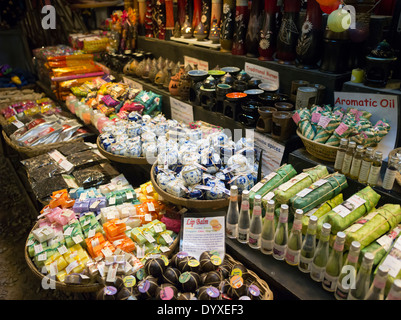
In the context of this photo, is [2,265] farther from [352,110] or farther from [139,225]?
[352,110]

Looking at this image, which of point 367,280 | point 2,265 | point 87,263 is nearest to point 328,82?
point 367,280

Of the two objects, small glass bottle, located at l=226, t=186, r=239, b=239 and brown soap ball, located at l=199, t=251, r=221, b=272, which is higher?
small glass bottle, located at l=226, t=186, r=239, b=239

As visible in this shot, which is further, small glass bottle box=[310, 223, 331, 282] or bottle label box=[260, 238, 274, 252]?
bottle label box=[260, 238, 274, 252]

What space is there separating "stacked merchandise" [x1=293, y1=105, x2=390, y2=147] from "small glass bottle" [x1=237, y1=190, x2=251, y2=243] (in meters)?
0.55

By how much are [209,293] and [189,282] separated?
13 centimetres

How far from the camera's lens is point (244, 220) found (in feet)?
5.48

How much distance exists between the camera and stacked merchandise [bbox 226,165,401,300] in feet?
4.20

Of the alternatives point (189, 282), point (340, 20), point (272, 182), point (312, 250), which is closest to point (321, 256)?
point (312, 250)

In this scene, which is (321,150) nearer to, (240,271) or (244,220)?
(244,220)

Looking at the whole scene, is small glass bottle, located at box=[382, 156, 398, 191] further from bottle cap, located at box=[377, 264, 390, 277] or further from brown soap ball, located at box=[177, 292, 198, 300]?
brown soap ball, located at box=[177, 292, 198, 300]

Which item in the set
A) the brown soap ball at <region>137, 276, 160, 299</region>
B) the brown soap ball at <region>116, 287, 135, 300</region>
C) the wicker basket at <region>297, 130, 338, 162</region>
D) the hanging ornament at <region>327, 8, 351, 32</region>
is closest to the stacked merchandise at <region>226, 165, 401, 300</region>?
the wicker basket at <region>297, 130, 338, 162</region>

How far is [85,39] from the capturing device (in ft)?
14.9

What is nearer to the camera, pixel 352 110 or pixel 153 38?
pixel 352 110

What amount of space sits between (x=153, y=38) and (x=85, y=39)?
4.89 ft
